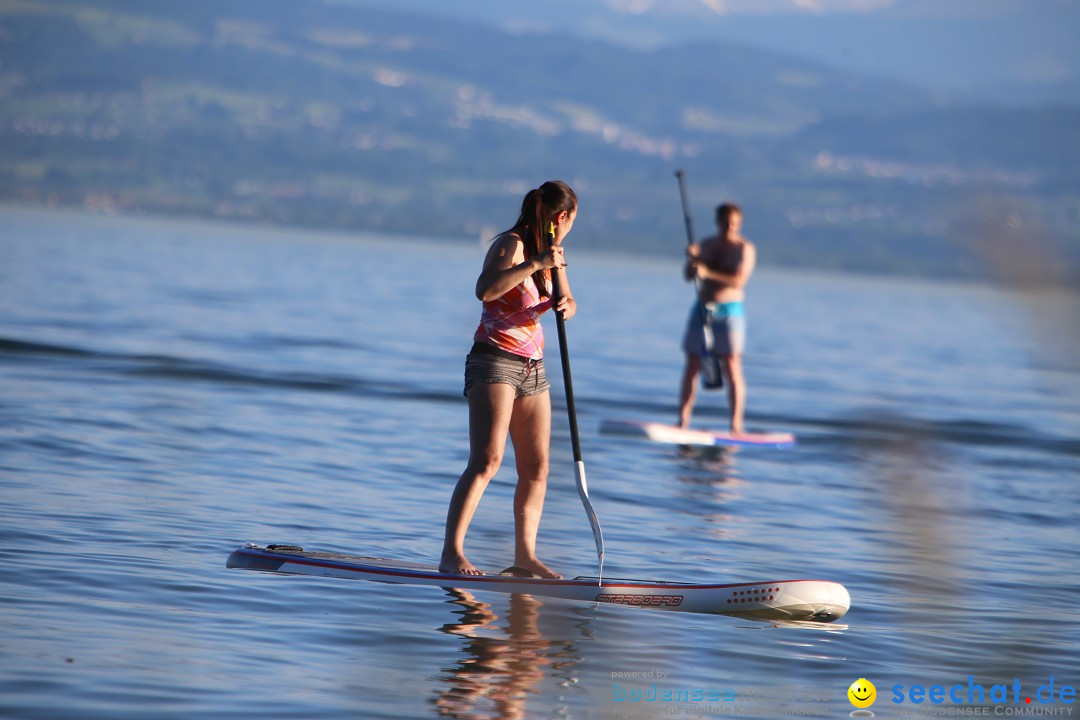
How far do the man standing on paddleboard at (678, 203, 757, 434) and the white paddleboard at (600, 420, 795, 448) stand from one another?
25 cm

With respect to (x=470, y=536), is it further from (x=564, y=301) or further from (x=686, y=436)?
(x=686, y=436)

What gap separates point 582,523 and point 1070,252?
9.59 m

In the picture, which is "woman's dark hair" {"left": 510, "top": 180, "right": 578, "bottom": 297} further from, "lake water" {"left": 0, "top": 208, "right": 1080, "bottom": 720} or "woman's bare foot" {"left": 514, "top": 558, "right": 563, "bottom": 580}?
"woman's bare foot" {"left": 514, "top": 558, "right": 563, "bottom": 580}

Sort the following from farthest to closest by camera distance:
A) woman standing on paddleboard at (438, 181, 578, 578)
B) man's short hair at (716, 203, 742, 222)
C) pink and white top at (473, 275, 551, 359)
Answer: man's short hair at (716, 203, 742, 222) → pink and white top at (473, 275, 551, 359) → woman standing on paddleboard at (438, 181, 578, 578)

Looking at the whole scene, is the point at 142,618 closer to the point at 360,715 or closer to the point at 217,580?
the point at 217,580

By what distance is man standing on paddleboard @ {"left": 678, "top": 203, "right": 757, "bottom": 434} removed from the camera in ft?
50.5

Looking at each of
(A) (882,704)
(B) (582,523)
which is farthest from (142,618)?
(B) (582,523)

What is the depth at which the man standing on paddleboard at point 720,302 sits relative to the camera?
15383 mm

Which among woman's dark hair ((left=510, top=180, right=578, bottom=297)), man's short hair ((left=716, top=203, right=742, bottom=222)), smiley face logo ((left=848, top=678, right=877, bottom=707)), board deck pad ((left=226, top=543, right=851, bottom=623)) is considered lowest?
smiley face logo ((left=848, top=678, right=877, bottom=707))

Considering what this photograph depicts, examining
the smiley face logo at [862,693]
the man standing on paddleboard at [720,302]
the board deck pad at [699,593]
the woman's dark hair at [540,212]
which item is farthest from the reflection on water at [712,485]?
the smiley face logo at [862,693]

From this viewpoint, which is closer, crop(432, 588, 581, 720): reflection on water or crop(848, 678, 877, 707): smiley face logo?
crop(432, 588, 581, 720): reflection on water

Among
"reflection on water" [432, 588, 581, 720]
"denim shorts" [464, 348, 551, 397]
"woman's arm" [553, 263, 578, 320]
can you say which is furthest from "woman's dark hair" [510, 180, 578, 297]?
"reflection on water" [432, 588, 581, 720]

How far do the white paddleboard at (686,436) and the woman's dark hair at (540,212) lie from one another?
8264 mm

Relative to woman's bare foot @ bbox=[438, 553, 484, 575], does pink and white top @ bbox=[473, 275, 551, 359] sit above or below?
above
